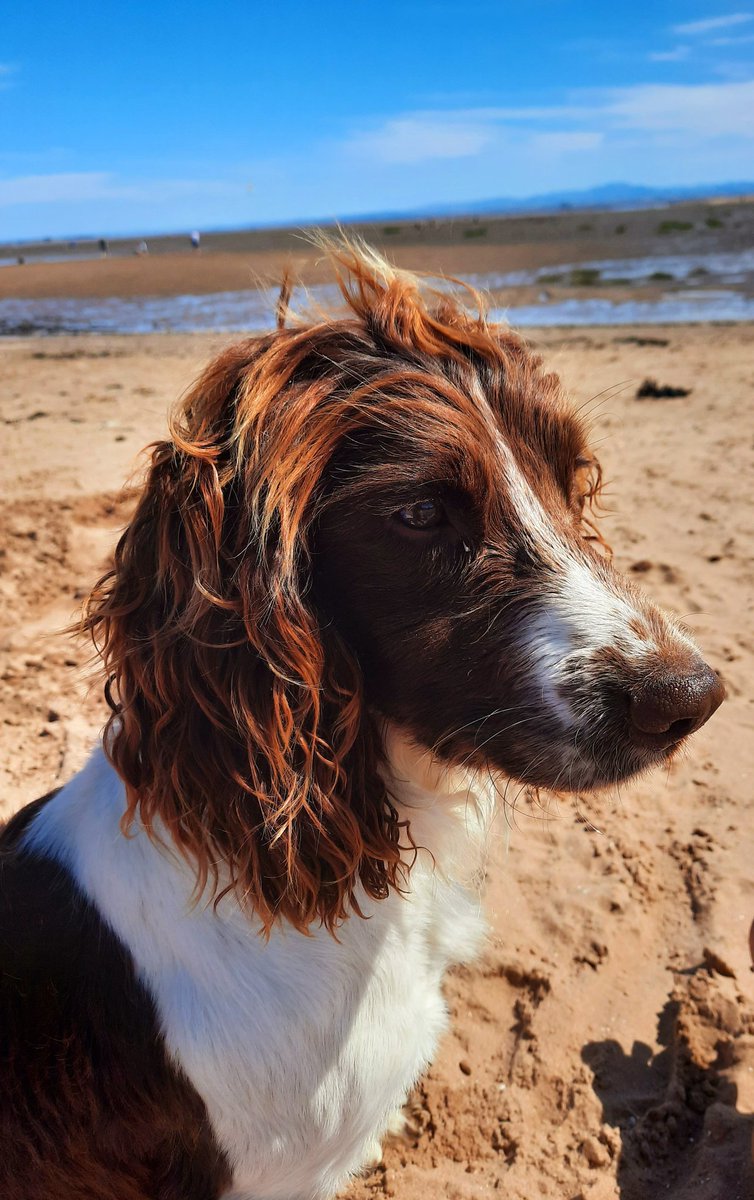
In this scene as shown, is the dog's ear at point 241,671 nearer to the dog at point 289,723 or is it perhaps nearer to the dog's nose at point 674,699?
the dog at point 289,723

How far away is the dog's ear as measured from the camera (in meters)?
1.98

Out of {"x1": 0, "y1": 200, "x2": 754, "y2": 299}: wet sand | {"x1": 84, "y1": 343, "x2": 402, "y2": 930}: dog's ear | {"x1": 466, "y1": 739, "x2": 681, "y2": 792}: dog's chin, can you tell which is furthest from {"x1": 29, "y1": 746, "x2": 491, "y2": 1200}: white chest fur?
{"x1": 0, "y1": 200, "x2": 754, "y2": 299}: wet sand

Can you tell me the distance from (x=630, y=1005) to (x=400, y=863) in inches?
64.3

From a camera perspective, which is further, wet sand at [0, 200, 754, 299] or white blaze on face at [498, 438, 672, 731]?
wet sand at [0, 200, 754, 299]

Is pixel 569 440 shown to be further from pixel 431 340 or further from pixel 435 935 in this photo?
pixel 435 935

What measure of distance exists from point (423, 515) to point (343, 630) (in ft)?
1.18

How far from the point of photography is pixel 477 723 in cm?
211

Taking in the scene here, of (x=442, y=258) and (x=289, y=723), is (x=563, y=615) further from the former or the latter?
(x=442, y=258)

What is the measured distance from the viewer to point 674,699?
190 cm

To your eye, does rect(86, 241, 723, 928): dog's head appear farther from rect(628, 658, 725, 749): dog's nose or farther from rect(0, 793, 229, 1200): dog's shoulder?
rect(0, 793, 229, 1200): dog's shoulder

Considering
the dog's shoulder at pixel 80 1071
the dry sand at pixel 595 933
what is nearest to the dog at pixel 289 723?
the dog's shoulder at pixel 80 1071

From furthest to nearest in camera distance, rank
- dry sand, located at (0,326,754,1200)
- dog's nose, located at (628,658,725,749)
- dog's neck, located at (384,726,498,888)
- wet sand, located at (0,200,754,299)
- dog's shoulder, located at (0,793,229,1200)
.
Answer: wet sand, located at (0,200,754,299)
dry sand, located at (0,326,754,1200)
dog's neck, located at (384,726,498,888)
dog's shoulder, located at (0,793,229,1200)
dog's nose, located at (628,658,725,749)

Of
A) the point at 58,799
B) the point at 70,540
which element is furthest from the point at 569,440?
the point at 70,540

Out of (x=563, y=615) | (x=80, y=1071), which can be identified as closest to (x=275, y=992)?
(x=80, y=1071)
